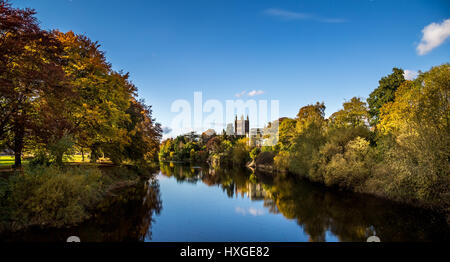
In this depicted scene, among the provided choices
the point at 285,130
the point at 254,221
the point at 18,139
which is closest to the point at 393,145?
the point at 254,221

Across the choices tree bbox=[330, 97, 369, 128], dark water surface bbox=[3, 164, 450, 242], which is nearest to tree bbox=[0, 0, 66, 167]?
dark water surface bbox=[3, 164, 450, 242]

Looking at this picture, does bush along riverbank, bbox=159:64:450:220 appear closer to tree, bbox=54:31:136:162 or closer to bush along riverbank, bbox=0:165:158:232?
bush along riverbank, bbox=0:165:158:232

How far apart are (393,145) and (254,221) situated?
14.3 m

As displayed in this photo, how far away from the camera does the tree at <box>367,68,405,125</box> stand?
95.9 feet

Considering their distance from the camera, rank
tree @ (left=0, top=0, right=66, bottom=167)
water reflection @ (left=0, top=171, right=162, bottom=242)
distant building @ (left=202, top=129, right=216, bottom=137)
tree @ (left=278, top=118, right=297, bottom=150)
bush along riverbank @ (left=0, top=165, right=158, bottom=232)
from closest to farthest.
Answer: water reflection @ (left=0, top=171, right=162, bottom=242) < bush along riverbank @ (left=0, top=165, right=158, bottom=232) < tree @ (left=0, top=0, right=66, bottom=167) < tree @ (left=278, top=118, right=297, bottom=150) < distant building @ (left=202, top=129, right=216, bottom=137)

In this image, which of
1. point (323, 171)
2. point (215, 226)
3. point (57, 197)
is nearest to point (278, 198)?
point (323, 171)

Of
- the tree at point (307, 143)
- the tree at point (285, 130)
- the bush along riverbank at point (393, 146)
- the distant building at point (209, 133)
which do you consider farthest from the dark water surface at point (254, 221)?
the distant building at point (209, 133)

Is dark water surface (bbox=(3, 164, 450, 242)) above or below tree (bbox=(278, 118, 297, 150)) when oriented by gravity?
below

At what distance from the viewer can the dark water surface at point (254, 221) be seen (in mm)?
10773

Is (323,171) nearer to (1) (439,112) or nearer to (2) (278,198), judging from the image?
(2) (278,198)

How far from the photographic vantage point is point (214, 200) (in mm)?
20562

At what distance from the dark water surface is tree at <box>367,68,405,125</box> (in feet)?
56.3
